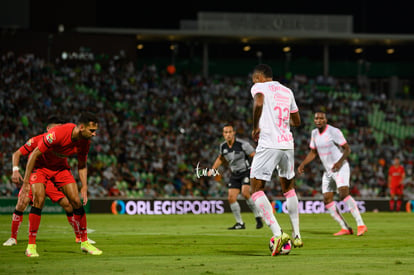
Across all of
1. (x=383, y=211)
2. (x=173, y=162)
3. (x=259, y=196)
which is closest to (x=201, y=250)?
(x=259, y=196)

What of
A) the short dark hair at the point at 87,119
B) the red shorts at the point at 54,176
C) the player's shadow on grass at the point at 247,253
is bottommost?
the player's shadow on grass at the point at 247,253

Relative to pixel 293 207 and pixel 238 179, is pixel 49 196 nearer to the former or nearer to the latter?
pixel 293 207

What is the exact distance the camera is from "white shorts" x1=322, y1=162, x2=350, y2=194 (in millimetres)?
17266

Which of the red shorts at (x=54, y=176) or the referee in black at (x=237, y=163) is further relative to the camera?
the referee in black at (x=237, y=163)

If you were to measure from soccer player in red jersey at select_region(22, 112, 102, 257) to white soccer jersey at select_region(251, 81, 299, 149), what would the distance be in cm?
254

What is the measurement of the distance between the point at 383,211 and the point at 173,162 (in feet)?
32.2

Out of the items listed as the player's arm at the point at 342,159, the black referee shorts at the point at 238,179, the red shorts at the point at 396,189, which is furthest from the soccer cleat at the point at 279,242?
the red shorts at the point at 396,189

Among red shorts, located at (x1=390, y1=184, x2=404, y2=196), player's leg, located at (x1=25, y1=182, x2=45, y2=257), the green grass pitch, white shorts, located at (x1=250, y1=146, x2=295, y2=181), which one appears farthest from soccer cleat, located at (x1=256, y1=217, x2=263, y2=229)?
red shorts, located at (x1=390, y1=184, x2=404, y2=196)

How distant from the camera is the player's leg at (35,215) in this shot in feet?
38.5

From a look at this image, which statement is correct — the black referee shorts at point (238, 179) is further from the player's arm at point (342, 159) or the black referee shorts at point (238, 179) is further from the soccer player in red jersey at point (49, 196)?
the soccer player in red jersey at point (49, 196)

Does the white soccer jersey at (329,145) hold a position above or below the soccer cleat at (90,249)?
above

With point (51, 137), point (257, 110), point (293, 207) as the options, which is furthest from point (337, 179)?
point (51, 137)

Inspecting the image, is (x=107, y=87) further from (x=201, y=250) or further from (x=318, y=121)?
(x=201, y=250)

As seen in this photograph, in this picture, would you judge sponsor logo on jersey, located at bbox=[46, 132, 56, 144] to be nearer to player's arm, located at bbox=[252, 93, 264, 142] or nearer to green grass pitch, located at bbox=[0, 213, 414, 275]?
green grass pitch, located at bbox=[0, 213, 414, 275]
